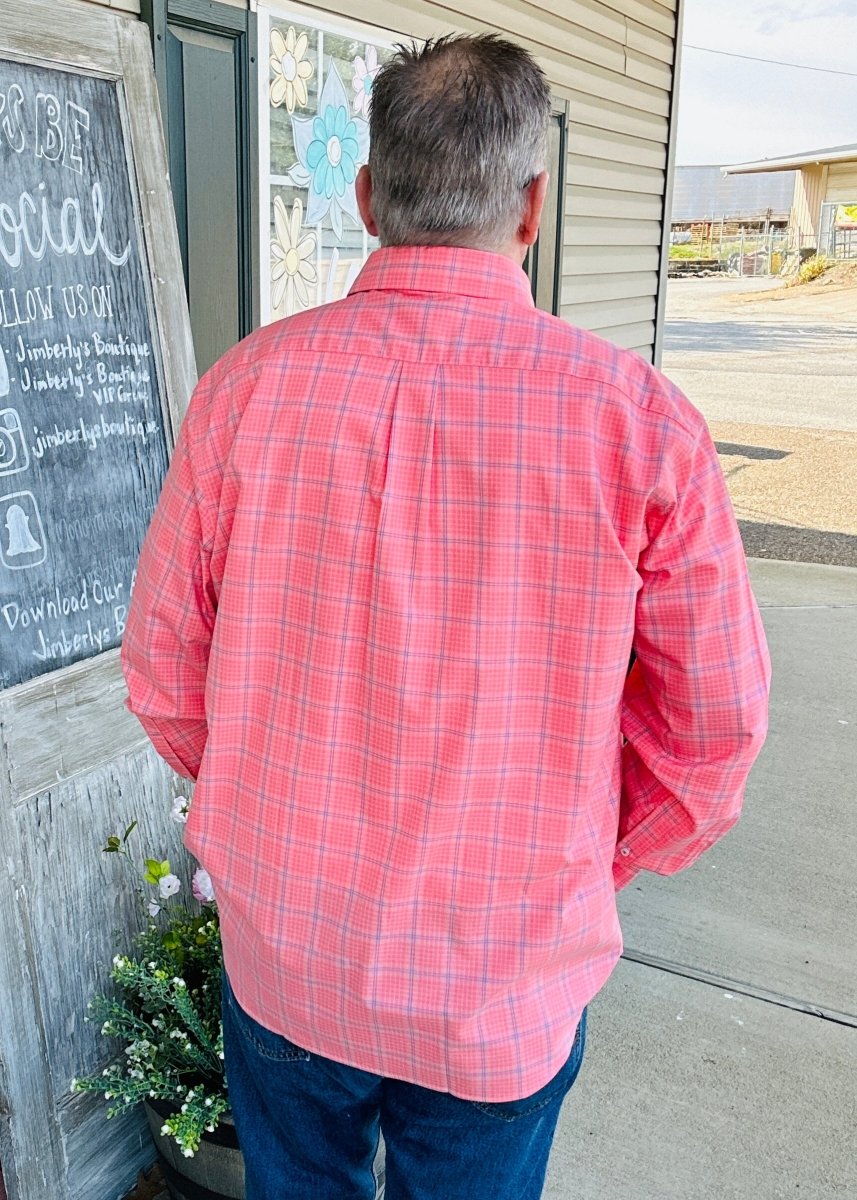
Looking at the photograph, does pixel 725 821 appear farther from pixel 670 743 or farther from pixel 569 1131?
pixel 569 1131

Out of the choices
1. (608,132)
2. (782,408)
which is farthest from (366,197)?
(782,408)

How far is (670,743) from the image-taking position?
4.31ft

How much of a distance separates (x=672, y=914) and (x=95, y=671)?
190cm

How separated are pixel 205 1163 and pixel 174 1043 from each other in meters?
0.21

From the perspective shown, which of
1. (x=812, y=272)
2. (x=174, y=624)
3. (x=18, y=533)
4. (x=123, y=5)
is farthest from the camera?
(x=812, y=272)

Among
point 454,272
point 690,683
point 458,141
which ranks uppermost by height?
point 458,141

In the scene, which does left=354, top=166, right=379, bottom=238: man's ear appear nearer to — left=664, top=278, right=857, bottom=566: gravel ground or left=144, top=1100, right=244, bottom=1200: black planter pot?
left=144, top=1100, right=244, bottom=1200: black planter pot

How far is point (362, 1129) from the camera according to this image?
A: 4.66 feet

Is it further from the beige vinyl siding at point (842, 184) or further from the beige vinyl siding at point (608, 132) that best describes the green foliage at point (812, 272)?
the beige vinyl siding at point (608, 132)

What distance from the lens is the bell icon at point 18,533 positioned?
185 centimetres

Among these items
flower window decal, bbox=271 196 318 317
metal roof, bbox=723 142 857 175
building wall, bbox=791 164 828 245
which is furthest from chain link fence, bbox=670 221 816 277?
flower window decal, bbox=271 196 318 317

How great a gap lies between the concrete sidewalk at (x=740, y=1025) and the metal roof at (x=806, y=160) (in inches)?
1585

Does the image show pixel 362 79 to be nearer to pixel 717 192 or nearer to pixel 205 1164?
pixel 205 1164

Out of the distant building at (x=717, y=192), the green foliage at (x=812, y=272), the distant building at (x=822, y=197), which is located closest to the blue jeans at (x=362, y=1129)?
the green foliage at (x=812, y=272)
